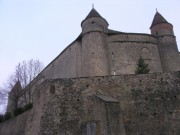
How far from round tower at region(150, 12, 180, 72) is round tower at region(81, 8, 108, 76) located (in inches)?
281

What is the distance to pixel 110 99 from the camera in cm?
1752

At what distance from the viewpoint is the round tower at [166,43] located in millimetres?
32125

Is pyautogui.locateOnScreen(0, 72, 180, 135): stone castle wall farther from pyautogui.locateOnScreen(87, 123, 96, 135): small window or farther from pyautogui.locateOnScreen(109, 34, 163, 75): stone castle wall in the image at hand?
pyautogui.locateOnScreen(109, 34, 163, 75): stone castle wall

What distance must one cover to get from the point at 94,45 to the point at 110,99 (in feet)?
42.5

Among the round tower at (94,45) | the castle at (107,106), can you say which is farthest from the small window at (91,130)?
the round tower at (94,45)

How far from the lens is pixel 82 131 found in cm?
1698

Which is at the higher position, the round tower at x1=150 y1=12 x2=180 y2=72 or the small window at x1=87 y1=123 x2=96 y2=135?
the round tower at x1=150 y1=12 x2=180 y2=72

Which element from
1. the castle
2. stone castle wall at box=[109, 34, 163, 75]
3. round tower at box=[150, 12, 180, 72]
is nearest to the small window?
the castle

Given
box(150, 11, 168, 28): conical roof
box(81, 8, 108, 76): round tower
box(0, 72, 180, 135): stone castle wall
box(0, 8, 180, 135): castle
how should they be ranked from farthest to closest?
box(150, 11, 168, 28): conical roof → box(81, 8, 108, 76): round tower → box(0, 72, 180, 135): stone castle wall → box(0, 8, 180, 135): castle

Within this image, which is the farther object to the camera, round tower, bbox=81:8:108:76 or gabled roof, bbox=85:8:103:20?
gabled roof, bbox=85:8:103:20

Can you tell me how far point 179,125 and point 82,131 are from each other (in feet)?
22.5

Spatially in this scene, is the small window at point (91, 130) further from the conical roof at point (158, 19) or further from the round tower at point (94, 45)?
the conical roof at point (158, 19)

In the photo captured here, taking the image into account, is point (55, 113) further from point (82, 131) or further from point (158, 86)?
point (158, 86)

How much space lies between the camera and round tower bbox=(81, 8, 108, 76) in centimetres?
2872
